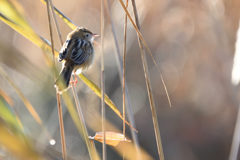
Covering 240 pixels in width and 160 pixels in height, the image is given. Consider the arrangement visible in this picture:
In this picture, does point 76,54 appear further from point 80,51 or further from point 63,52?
point 63,52

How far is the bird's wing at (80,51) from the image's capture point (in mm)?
2215

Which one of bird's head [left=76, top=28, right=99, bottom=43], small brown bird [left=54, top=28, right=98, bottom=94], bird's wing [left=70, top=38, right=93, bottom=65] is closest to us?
small brown bird [left=54, top=28, right=98, bottom=94]

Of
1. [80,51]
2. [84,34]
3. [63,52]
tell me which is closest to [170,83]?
[84,34]

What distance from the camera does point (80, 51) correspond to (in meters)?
2.30

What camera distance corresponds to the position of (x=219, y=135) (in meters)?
4.23

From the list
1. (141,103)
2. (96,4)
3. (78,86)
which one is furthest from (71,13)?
(141,103)

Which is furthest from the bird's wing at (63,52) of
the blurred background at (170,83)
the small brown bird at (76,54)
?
the blurred background at (170,83)

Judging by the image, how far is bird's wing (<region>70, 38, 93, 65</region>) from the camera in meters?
2.22

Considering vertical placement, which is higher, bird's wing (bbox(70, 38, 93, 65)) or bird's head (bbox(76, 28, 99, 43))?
bird's head (bbox(76, 28, 99, 43))

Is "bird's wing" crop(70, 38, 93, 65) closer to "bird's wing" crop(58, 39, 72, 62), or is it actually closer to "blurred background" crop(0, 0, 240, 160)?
"bird's wing" crop(58, 39, 72, 62)

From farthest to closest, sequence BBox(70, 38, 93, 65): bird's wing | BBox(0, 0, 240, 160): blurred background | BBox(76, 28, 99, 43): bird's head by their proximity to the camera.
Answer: BBox(0, 0, 240, 160): blurred background
BBox(76, 28, 99, 43): bird's head
BBox(70, 38, 93, 65): bird's wing

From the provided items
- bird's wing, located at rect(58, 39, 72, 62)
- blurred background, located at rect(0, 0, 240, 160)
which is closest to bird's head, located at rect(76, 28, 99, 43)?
bird's wing, located at rect(58, 39, 72, 62)

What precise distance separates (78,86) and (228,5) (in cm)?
185

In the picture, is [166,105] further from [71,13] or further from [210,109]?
[71,13]
